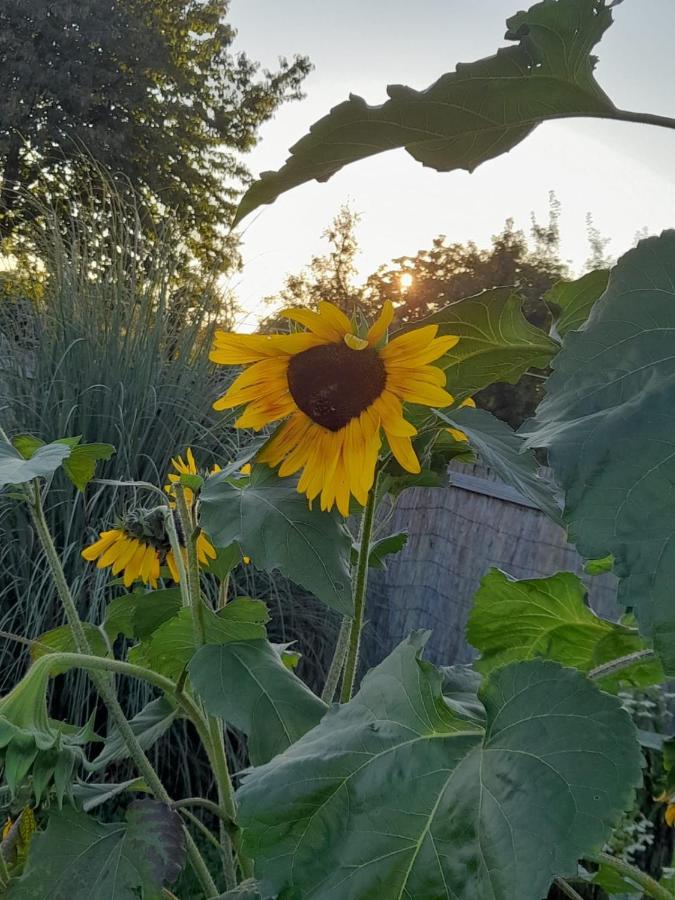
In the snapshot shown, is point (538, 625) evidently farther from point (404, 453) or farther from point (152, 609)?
point (152, 609)

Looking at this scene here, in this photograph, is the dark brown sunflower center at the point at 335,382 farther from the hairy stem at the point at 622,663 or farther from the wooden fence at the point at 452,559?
the wooden fence at the point at 452,559

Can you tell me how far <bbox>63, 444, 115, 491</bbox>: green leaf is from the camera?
0.55 metres

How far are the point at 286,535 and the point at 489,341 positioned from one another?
14 centimetres

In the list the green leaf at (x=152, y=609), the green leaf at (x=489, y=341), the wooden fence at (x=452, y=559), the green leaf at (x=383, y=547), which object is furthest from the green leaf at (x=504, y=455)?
the wooden fence at (x=452, y=559)

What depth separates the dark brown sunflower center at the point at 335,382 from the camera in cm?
49

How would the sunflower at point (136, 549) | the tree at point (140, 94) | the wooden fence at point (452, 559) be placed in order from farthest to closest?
1. the tree at point (140, 94)
2. the wooden fence at point (452, 559)
3. the sunflower at point (136, 549)

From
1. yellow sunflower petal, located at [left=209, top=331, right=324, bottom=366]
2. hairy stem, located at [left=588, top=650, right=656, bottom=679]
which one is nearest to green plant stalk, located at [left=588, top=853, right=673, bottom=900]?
hairy stem, located at [left=588, top=650, right=656, bottom=679]

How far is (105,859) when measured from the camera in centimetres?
44

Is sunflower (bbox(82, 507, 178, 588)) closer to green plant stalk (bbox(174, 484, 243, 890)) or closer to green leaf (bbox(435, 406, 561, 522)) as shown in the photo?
green plant stalk (bbox(174, 484, 243, 890))

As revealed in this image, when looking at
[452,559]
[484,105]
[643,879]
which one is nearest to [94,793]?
[643,879]

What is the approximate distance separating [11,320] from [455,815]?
2.80 m

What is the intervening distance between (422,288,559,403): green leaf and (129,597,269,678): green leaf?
0.17m

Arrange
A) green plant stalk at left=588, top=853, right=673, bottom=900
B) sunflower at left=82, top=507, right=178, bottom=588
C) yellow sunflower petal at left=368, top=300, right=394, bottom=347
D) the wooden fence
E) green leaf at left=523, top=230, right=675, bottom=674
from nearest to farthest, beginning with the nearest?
green leaf at left=523, top=230, right=675, bottom=674 → green plant stalk at left=588, top=853, right=673, bottom=900 → yellow sunflower petal at left=368, top=300, right=394, bottom=347 → sunflower at left=82, top=507, right=178, bottom=588 → the wooden fence

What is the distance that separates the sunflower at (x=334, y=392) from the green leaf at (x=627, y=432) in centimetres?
14
